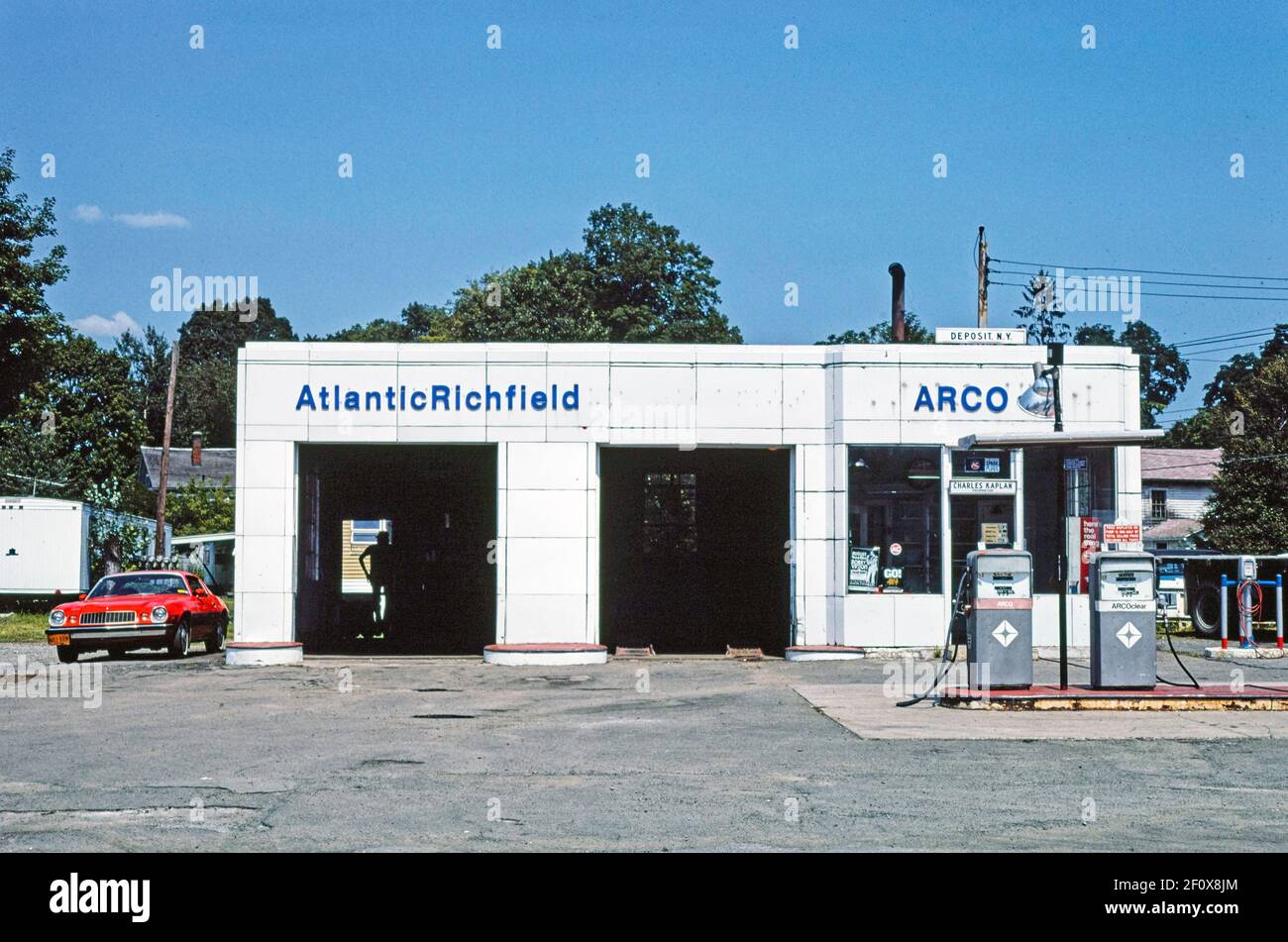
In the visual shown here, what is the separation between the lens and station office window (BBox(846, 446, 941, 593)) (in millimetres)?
24031

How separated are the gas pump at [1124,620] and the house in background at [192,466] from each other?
2638 inches

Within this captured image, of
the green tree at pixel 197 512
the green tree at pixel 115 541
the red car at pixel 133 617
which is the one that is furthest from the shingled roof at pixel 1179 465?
the red car at pixel 133 617

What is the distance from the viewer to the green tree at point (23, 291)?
46375 mm

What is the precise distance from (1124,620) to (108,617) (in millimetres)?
16237

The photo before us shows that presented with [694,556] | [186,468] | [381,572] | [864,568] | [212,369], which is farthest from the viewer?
[212,369]

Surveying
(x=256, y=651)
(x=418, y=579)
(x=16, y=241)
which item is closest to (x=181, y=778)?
(x=256, y=651)

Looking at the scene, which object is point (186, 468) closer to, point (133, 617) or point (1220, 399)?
point (133, 617)

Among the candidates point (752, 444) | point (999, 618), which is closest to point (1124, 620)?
point (999, 618)

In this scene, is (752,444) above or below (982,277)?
below

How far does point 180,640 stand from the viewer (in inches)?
979

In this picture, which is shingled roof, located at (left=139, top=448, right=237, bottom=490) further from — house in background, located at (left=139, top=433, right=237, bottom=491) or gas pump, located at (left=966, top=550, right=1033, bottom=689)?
gas pump, located at (left=966, top=550, right=1033, bottom=689)
